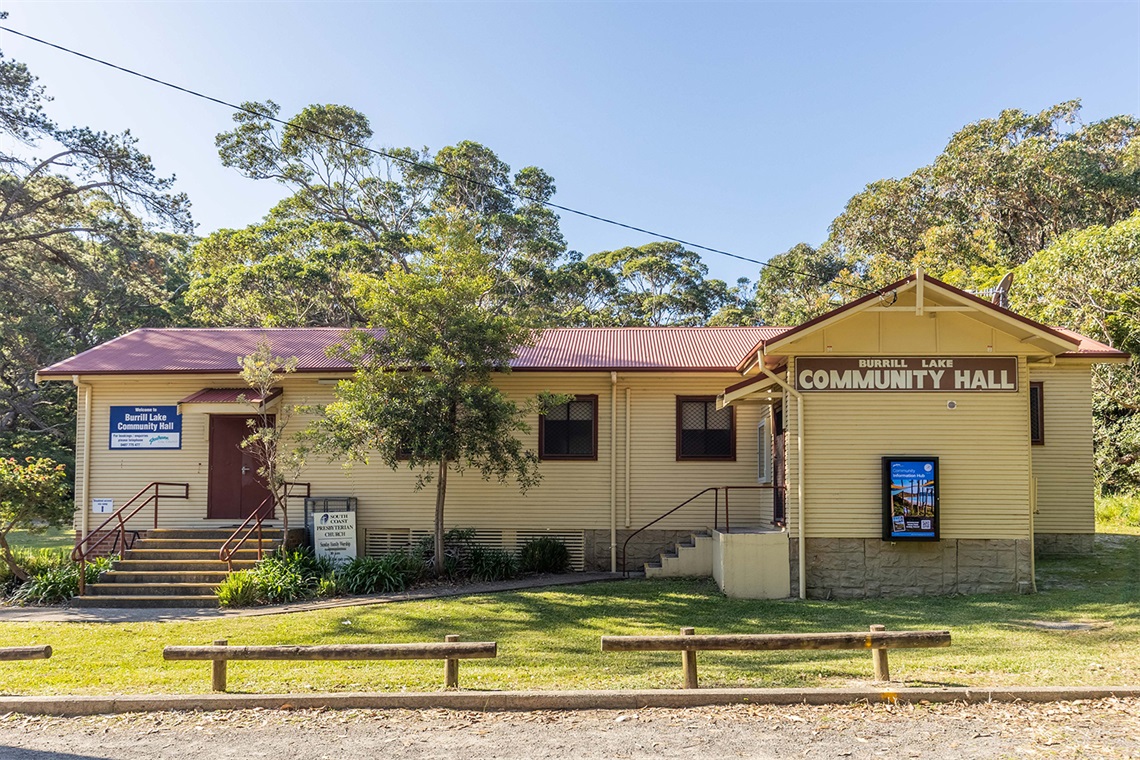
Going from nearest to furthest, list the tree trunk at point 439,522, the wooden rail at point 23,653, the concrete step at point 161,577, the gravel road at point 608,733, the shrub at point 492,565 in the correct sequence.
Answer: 1. the gravel road at point 608,733
2. the wooden rail at point 23,653
3. the concrete step at point 161,577
4. the tree trunk at point 439,522
5. the shrub at point 492,565

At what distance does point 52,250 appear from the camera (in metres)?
25.9

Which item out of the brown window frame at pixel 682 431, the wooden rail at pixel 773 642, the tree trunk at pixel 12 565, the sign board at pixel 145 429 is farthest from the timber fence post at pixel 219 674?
the sign board at pixel 145 429

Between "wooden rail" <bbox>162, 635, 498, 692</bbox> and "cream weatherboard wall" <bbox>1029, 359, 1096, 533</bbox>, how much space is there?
12.8m

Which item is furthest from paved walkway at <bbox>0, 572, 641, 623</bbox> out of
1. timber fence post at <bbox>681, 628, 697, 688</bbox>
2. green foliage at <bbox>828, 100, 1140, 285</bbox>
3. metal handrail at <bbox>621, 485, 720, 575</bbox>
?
green foliage at <bbox>828, 100, 1140, 285</bbox>

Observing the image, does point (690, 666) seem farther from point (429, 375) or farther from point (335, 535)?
point (335, 535)

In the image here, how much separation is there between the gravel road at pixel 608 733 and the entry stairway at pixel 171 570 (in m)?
6.77

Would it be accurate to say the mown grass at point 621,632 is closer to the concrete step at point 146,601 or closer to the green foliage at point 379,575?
the green foliage at point 379,575

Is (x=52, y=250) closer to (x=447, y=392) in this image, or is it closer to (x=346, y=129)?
(x=346, y=129)

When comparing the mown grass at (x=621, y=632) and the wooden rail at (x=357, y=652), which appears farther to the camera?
the mown grass at (x=621, y=632)

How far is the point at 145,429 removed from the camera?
16.4 m

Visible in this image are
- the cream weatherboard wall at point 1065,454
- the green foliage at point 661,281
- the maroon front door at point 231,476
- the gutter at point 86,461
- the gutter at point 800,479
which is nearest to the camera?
the gutter at point 800,479

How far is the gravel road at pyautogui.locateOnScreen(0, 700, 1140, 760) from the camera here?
5.83 meters

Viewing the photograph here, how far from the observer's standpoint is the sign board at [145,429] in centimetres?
1638

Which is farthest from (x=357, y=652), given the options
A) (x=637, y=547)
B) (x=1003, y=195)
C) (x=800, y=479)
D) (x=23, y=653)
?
(x=1003, y=195)
